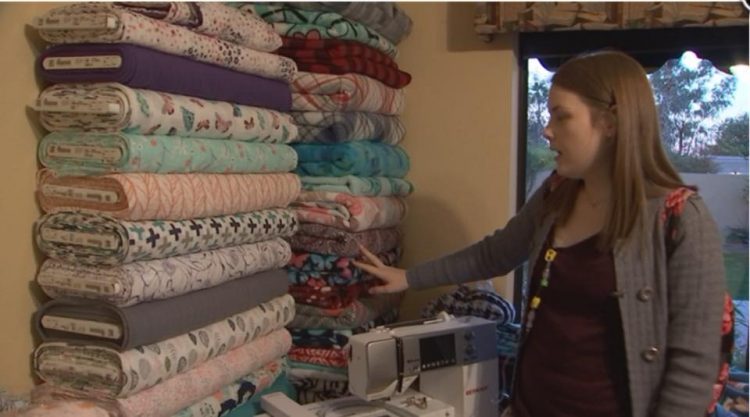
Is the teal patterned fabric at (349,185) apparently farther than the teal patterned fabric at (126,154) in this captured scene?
Yes

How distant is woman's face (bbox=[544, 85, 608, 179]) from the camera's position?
134 cm

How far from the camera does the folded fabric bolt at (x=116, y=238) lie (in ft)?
4.19

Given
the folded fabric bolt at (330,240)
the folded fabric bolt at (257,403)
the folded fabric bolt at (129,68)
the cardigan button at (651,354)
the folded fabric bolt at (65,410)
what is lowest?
the folded fabric bolt at (257,403)

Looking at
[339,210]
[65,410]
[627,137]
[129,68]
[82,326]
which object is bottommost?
[65,410]

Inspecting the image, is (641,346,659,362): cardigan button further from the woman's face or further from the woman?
the woman's face

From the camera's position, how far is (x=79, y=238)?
51.6 inches

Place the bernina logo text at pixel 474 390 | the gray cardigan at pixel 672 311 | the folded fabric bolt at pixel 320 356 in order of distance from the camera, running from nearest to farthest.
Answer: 1. the gray cardigan at pixel 672 311
2. the bernina logo text at pixel 474 390
3. the folded fabric bolt at pixel 320 356

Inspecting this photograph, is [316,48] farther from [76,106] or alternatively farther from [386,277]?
[76,106]

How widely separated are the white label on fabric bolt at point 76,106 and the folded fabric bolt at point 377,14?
29.2 inches

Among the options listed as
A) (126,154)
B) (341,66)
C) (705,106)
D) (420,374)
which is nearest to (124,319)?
(126,154)

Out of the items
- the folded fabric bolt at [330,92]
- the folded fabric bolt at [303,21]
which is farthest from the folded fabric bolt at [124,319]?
the folded fabric bolt at [303,21]

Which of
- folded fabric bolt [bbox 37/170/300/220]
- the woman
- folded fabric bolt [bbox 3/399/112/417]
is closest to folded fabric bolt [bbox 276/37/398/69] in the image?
folded fabric bolt [bbox 37/170/300/220]

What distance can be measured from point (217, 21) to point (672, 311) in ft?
3.44

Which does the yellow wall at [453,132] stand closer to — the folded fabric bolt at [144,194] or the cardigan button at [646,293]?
the folded fabric bolt at [144,194]
